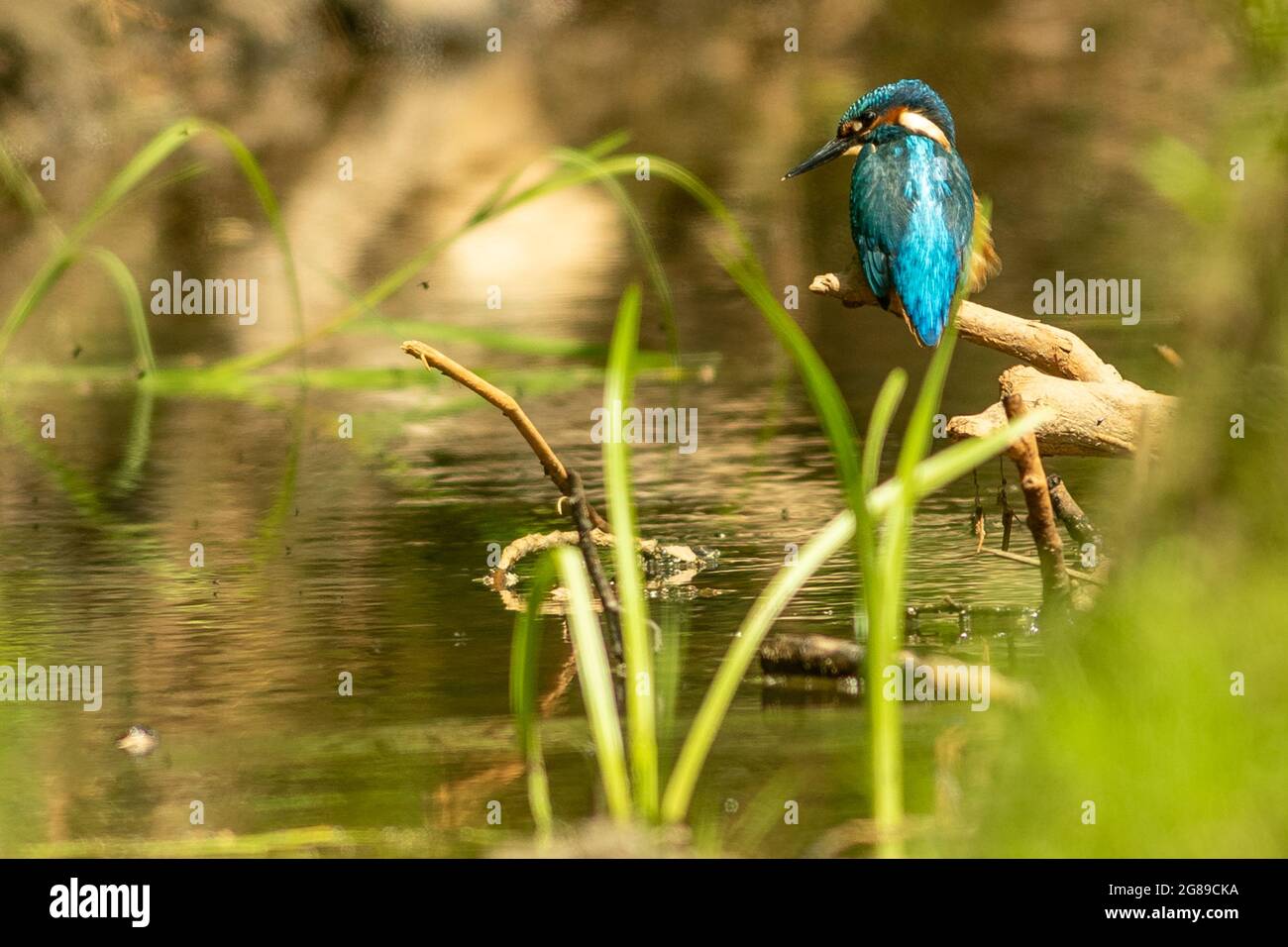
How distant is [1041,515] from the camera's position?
4.03 meters

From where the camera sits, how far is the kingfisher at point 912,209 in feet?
15.8

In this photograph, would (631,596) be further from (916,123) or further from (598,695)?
(916,123)

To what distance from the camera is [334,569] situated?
216 inches

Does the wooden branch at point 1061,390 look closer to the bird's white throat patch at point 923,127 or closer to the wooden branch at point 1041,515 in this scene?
the wooden branch at point 1041,515

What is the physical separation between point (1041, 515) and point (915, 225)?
41.9 inches

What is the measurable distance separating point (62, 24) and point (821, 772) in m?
12.7

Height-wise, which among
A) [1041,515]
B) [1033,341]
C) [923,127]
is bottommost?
[1041,515]

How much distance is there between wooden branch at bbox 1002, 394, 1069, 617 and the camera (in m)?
3.83

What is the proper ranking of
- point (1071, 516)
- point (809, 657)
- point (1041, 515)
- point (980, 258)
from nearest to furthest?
1. point (1041, 515)
2. point (809, 657)
3. point (1071, 516)
4. point (980, 258)

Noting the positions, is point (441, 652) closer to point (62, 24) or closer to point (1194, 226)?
point (1194, 226)

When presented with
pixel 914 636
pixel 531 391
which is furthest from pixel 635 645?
pixel 531 391

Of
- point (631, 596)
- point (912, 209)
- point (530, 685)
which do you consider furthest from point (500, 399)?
point (912, 209)
